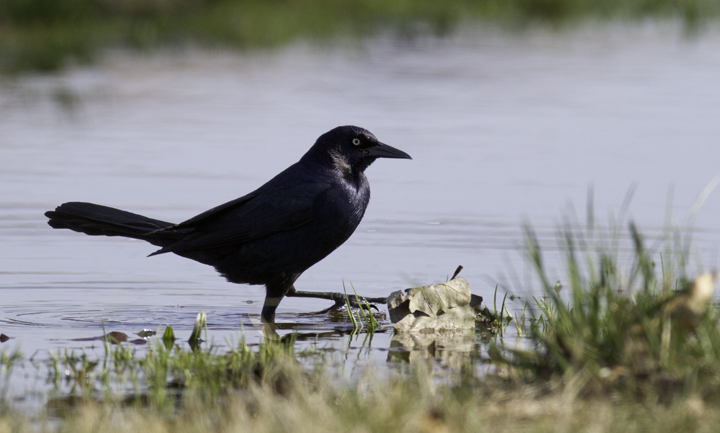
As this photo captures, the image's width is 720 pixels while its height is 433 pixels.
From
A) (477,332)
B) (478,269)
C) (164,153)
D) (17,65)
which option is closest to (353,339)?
(477,332)

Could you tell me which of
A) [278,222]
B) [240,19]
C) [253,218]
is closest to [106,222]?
[253,218]

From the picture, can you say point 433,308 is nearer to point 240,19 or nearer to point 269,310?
point 269,310

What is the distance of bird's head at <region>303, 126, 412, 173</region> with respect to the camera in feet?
18.4

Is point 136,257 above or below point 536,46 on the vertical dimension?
below

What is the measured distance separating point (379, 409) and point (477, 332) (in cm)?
203

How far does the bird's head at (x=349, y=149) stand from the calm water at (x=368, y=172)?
0.81 meters

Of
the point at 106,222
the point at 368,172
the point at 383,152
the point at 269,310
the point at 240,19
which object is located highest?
the point at 240,19

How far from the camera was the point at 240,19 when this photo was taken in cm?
2348

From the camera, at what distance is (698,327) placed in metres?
3.43

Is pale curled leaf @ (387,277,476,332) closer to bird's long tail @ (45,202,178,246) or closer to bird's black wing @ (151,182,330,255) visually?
bird's black wing @ (151,182,330,255)

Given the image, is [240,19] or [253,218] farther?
[240,19]

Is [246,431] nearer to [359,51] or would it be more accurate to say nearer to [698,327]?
[698,327]

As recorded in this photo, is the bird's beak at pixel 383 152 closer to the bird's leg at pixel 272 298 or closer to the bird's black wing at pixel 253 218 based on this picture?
the bird's black wing at pixel 253 218

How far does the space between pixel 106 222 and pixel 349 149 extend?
143 centimetres
